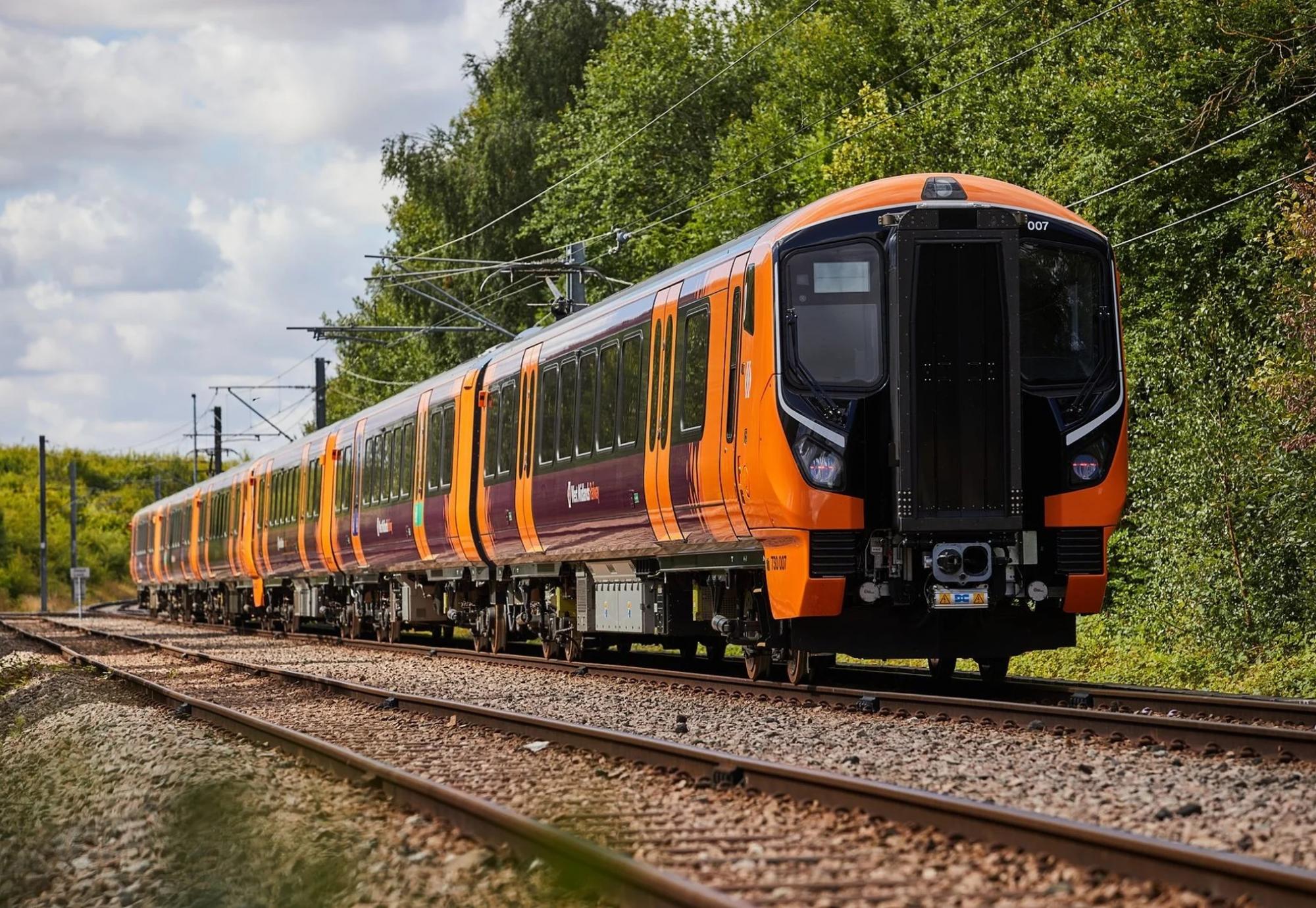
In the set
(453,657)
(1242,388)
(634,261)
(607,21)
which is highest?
(607,21)

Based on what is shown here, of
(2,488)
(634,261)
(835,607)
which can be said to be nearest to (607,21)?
(634,261)

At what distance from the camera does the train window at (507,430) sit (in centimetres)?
1880

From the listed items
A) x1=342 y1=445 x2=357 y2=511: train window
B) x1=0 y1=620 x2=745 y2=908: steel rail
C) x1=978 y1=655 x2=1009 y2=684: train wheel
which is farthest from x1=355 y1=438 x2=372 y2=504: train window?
x1=0 y1=620 x2=745 y2=908: steel rail

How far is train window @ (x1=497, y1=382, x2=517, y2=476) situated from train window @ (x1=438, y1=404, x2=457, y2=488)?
1.93 metres

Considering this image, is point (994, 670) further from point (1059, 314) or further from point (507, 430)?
point (507, 430)

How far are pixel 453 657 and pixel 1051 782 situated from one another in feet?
44.0

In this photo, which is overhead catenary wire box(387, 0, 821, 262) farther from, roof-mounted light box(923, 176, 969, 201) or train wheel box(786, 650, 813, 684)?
roof-mounted light box(923, 176, 969, 201)

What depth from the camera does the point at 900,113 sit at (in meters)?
31.8

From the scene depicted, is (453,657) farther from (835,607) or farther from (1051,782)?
(1051,782)

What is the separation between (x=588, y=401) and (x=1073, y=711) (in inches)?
271

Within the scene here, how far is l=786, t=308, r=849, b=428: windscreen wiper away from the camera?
11.8 m

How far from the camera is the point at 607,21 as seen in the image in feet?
165

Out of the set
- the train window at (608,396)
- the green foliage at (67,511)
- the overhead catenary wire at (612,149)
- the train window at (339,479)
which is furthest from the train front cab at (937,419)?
the green foliage at (67,511)

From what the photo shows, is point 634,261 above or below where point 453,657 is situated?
above
